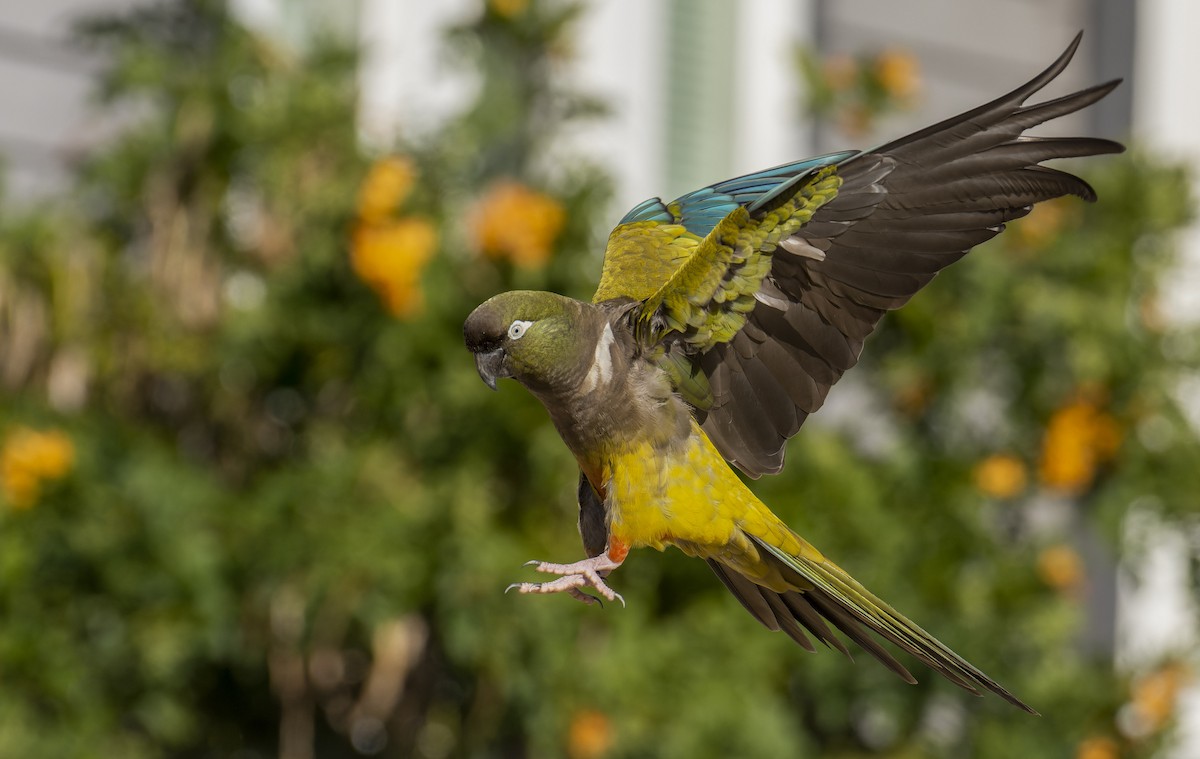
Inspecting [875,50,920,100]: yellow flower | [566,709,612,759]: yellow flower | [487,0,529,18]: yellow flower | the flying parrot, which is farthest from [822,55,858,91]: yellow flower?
the flying parrot

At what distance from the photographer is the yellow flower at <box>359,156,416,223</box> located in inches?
114

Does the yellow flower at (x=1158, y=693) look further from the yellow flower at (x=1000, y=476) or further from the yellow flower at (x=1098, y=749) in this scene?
the yellow flower at (x=1000, y=476)

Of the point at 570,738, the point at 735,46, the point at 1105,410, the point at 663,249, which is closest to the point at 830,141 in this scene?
the point at 735,46

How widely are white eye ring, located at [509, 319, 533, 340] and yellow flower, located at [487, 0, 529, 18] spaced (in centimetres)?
277

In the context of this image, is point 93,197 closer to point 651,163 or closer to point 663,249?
point 651,163

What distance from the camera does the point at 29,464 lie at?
8.52 ft

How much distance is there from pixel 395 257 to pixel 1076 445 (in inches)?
67.3

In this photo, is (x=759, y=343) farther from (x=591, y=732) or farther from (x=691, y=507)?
(x=591, y=732)

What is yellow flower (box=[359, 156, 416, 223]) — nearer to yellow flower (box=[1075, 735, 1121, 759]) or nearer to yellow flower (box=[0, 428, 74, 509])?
yellow flower (box=[0, 428, 74, 509])

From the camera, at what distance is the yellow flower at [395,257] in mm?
2832

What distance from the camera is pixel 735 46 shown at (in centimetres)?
453

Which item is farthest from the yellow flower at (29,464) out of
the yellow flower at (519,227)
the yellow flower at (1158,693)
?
the yellow flower at (1158,693)

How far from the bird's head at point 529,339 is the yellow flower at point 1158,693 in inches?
120

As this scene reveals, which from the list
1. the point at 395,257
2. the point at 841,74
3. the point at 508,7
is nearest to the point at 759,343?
the point at 395,257
